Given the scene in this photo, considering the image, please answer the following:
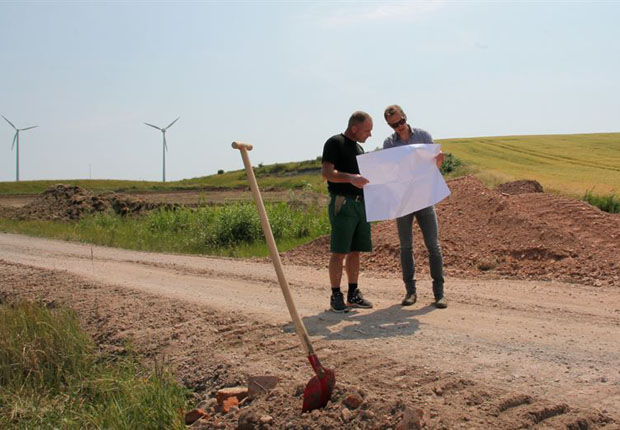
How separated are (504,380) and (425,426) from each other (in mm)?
925

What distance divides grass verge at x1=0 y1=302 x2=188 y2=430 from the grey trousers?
9.37 feet

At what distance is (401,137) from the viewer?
7.76m

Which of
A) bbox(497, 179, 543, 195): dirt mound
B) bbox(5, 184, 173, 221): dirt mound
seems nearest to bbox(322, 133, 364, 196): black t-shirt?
bbox(497, 179, 543, 195): dirt mound

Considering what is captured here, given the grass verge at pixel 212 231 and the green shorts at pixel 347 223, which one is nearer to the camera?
the green shorts at pixel 347 223

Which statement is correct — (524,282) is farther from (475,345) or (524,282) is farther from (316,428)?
(316,428)

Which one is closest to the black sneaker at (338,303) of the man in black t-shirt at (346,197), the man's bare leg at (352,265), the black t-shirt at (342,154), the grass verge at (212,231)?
the man in black t-shirt at (346,197)

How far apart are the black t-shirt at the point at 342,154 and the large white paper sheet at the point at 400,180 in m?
0.17

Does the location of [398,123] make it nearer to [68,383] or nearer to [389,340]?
[389,340]

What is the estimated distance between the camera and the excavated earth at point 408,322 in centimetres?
518

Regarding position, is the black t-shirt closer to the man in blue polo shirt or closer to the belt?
the belt

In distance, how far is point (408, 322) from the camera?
7.36 m

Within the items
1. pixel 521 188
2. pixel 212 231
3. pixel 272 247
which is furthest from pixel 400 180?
pixel 212 231

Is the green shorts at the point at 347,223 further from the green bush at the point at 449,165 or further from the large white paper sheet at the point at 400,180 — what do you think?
the green bush at the point at 449,165

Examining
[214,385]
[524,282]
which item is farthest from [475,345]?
[524,282]
